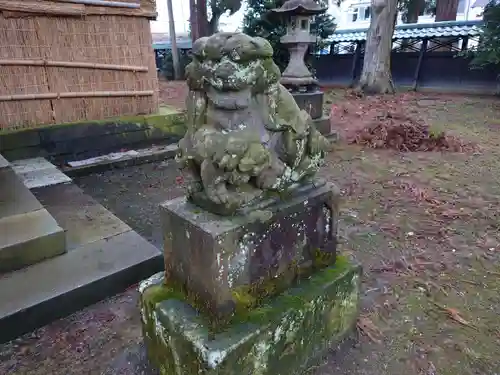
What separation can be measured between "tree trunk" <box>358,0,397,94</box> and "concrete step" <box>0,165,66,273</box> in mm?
11986

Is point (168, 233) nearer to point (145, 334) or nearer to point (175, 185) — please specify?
point (145, 334)

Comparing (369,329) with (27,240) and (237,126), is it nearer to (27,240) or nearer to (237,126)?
(237,126)

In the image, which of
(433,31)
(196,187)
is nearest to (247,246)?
(196,187)

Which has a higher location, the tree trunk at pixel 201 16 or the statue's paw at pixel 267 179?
the tree trunk at pixel 201 16

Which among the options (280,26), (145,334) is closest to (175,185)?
(145,334)

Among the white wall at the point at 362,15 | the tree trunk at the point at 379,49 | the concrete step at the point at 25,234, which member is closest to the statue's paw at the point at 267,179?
the concrete step at the point at 25,234

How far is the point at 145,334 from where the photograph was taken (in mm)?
1927

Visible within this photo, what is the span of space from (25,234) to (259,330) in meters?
2.01

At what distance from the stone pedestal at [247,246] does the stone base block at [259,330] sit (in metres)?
0.07

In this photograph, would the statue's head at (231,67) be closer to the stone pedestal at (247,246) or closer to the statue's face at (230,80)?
the statue's face at (230,80)

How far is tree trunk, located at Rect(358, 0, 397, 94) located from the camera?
11.9 meters

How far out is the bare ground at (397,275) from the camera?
207cm

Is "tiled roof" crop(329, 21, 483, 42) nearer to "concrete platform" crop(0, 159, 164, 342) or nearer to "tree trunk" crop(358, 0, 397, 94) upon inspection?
"tree trunk" crop(358, 0, 397, 94)

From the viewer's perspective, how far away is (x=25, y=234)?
8.77ft
